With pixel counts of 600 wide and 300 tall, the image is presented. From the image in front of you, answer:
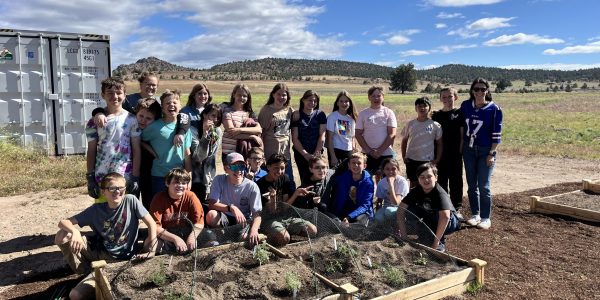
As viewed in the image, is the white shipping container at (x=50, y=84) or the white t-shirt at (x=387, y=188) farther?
the white shipping container at (x=50, y=84)

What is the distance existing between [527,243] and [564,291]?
1507 millimetres

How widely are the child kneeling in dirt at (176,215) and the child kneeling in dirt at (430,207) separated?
2152 millimetres

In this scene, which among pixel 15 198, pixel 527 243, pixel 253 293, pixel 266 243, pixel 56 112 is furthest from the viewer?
pixel 56 112

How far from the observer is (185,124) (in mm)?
5191

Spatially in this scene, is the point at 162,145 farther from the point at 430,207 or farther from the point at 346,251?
the point at 430,207

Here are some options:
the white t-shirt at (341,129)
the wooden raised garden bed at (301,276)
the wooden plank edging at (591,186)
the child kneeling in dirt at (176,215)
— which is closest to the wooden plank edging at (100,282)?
the wooden raised garden bed at (301,276)

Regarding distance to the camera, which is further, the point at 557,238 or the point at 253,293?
the point at 557,238

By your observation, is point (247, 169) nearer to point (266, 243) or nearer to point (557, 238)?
point (266, 243)

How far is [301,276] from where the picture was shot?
13.6 ft

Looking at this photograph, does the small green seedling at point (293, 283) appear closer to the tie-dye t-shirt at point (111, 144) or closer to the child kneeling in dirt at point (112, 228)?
the child kneeling in dirt at point (112, 228)

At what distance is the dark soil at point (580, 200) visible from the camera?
7438 millimetres

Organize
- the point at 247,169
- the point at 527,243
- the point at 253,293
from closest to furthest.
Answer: the point at 253,293 < the point at 247,169 < the point at 527,243

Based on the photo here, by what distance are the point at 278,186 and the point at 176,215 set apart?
1.35 m

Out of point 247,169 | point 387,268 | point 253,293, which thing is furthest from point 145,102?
point 387,268
